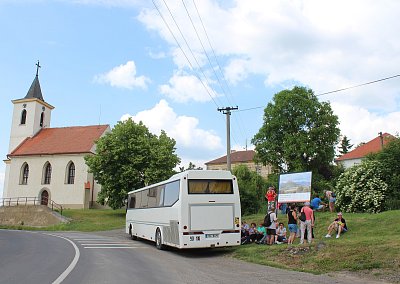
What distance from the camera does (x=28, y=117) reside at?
2318 inches

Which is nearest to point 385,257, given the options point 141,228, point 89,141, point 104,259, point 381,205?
point 104,259

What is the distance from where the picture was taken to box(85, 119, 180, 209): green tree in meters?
39.8

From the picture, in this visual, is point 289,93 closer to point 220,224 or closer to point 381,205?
point 381,205

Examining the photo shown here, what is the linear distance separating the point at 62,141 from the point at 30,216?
1638 cm

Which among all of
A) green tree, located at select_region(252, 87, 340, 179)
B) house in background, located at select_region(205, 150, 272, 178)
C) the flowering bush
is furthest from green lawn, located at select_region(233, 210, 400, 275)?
house in background, located at select_region(205, 150, 272, 178)

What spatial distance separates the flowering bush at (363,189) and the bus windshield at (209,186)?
381 inches

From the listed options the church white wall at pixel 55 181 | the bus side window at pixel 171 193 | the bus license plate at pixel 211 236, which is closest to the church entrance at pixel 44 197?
the church white wall at pixel 55 181

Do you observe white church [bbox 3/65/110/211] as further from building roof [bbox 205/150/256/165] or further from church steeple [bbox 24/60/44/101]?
building roof [bbox 205/150/256/165]

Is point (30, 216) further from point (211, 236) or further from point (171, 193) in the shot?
point (211, 236)

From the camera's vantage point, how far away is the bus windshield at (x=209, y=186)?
15414mm

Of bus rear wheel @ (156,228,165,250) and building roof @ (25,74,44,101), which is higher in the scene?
building roof @ (25,74,44,101)

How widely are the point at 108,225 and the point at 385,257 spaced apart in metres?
27.9

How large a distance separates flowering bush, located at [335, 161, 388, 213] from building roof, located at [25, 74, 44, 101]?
50737 millimetres

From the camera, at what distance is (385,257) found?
10633 mm
